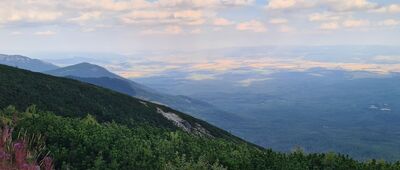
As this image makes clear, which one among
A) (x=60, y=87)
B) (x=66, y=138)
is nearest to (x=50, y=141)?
(x=66, y=138)

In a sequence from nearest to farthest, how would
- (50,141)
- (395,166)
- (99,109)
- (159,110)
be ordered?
(395,166), (50,141), (99,109), (159,110)

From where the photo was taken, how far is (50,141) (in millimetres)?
12953

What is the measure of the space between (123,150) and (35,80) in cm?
3997

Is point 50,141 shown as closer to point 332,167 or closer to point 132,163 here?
point 132,163

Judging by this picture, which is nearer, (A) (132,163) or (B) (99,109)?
(A) (132,163)

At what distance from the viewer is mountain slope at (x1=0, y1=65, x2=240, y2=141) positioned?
3684cm

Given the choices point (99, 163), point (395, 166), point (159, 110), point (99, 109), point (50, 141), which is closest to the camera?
point (99, 163)

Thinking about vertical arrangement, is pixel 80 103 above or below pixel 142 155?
below

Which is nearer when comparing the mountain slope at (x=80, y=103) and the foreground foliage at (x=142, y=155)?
the foreground foliage at (x=142, y=155)

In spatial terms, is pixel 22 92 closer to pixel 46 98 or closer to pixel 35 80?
pixel 46 98

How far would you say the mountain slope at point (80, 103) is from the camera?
36844mm

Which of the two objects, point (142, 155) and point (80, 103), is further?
point (80, 103)

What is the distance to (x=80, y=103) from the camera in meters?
43.2

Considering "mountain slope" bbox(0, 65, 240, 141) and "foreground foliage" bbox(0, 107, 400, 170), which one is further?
"mountain slope" bbox(0, 65, 240, 141)
